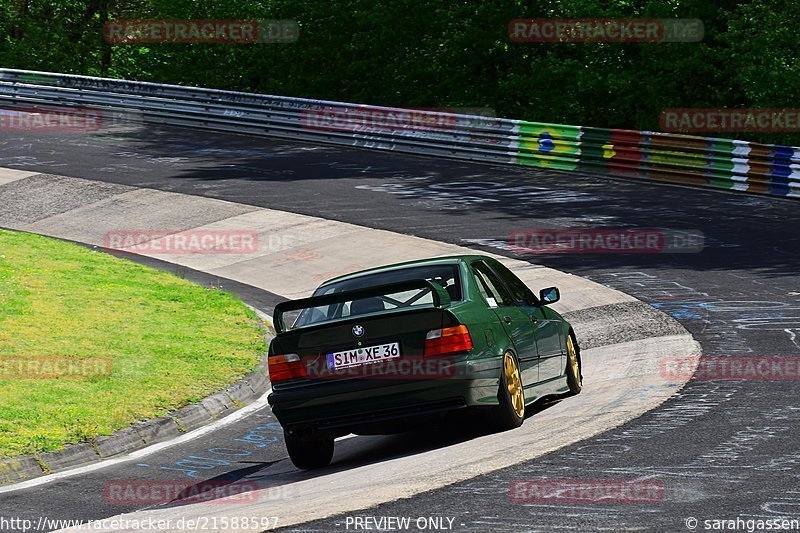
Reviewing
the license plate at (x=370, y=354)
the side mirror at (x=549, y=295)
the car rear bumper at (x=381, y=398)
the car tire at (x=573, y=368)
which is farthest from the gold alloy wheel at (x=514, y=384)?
the car tire at (x=573, y=368)

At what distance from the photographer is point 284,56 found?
135ft

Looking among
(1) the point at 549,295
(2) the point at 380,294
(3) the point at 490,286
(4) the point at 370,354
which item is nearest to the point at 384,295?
(2) the point at 380,294

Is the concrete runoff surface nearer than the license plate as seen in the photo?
Yes

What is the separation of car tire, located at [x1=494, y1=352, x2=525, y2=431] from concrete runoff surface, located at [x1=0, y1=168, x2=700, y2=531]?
11 cm

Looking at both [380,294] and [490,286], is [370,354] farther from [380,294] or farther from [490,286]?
[490,286]

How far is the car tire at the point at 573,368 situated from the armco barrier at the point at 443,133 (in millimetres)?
13360

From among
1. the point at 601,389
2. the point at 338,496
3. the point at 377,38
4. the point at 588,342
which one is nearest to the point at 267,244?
the point at 588,342

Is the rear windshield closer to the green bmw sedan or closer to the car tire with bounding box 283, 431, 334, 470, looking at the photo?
the green bmw sedan

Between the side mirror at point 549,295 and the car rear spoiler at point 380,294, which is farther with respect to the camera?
the side mirror at point 549,295

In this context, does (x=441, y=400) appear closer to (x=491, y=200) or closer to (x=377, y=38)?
(x=491, y=200)

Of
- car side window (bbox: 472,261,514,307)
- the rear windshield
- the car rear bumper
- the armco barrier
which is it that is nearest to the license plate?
the car rear bumper

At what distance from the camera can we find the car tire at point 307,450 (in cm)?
949

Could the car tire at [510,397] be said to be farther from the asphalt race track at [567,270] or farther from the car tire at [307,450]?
the car tire at [307,450]

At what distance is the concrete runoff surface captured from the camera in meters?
8.08
